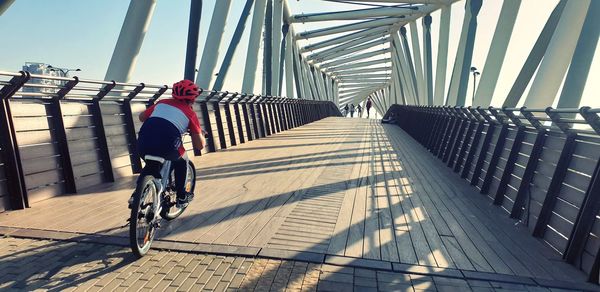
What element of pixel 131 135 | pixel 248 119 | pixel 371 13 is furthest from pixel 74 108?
pixel 371 13

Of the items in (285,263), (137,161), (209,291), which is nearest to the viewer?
(209,291)

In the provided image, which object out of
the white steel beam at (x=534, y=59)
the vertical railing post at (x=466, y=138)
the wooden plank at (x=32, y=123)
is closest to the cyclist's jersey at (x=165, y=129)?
the wooden plank at (x=32, y=123)

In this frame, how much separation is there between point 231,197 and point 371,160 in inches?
224

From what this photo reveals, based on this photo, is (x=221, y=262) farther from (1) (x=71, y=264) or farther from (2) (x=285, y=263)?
(1) (x=71, y=264)

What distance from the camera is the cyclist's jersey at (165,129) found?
4.05 metres

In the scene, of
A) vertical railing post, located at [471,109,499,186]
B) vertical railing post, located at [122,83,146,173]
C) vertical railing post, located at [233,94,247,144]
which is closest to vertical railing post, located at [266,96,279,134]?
vertical railing post, located at [233,94,247,144]

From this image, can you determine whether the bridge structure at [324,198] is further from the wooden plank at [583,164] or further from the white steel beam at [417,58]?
the white steel beam at [417,58]

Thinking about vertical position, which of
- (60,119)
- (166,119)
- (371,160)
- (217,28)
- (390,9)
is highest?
(390,9)

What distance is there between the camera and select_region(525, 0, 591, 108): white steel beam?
8.28m

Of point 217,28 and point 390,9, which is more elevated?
point 390,9

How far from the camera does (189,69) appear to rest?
555 inches

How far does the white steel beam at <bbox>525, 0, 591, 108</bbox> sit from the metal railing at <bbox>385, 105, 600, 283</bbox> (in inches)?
49.3

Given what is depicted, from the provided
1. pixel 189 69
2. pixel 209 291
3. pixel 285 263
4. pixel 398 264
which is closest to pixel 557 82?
pixel 398 264

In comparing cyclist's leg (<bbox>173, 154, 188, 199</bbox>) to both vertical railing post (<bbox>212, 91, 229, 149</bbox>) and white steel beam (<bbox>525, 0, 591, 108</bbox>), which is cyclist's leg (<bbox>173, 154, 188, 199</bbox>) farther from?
vertical railing post (<bbox>212, 91, 229, 149</bbox>)
